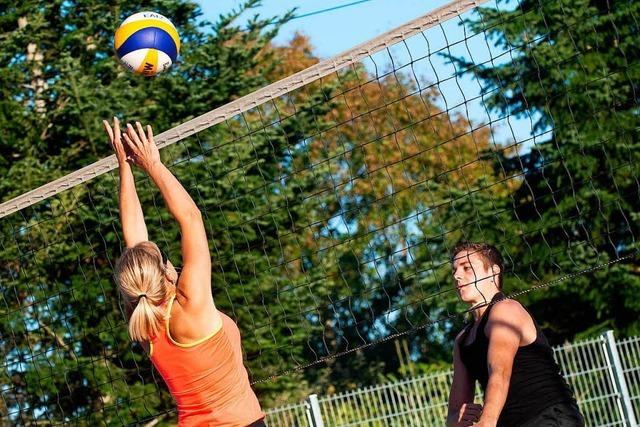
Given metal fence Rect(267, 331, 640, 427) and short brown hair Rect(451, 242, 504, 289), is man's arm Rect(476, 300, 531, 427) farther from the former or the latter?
metal fence Rect(267, 331, 640, 427)

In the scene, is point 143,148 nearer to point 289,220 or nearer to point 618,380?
point 618,380

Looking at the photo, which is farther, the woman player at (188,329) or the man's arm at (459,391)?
the man's arm at (459,391)

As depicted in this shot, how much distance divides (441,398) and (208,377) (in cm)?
801

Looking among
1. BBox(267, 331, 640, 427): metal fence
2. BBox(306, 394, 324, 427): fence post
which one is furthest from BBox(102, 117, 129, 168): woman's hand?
BBox(267, 331, 640, 427): metal fence

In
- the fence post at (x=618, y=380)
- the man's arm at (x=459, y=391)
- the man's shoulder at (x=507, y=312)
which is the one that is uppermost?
the man's shoulder at (x=507, y=312)

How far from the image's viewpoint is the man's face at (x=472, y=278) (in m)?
5.27

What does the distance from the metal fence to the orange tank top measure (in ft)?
22.2

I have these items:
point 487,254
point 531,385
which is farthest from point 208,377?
point 487,254

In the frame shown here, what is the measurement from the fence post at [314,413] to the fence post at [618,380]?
9.94 feet

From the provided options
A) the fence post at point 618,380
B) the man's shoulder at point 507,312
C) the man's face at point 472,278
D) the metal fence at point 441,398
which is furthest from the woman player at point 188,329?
the fence post at point 618,380

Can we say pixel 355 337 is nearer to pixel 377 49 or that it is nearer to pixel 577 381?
pixel 577 381

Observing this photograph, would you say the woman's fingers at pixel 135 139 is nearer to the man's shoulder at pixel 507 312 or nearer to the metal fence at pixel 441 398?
the man's shoulder at pixel 507 312

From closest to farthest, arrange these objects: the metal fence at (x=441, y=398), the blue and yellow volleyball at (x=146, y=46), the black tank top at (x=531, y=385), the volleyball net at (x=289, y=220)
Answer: the black tank top at (x=531, y=385), the blue and yellow volleyball at (x=146, y=46), the metal fence at (x=441, y=398), the volleyball net at (x=289, y=220)

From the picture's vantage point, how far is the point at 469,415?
5.10m
